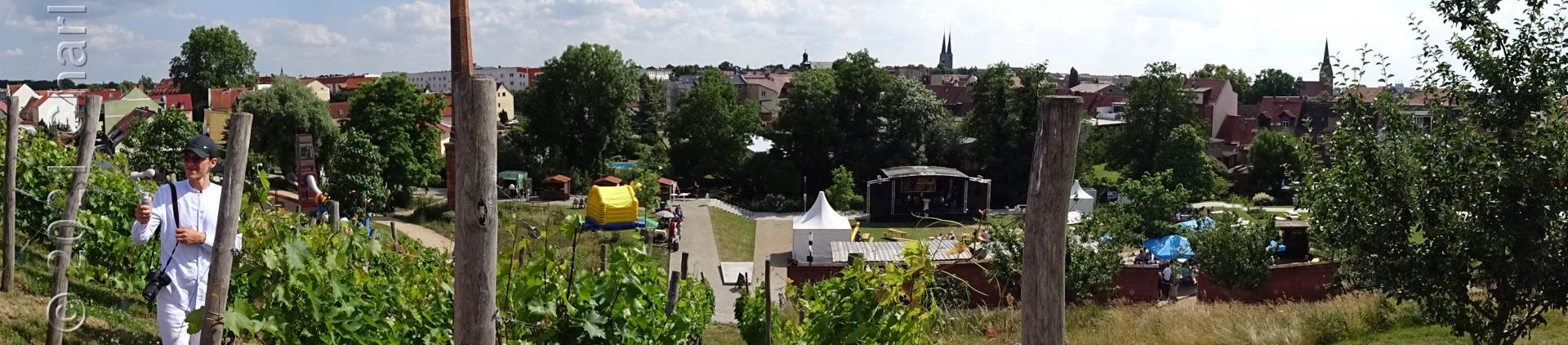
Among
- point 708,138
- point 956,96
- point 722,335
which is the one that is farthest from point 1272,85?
point 722,335

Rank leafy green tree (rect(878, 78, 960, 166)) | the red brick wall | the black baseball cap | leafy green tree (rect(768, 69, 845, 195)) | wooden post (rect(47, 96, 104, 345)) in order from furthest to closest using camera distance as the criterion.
→ leafy green tree (rect(768, 69, 845, 195)), leafy green tree (rect(878, 78, 960, 166)), the red brick wall, wooden post (rect(47, 96, 104, 345)), the black baseball cap

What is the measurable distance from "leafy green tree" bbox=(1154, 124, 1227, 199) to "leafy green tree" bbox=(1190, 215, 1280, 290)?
28381mm

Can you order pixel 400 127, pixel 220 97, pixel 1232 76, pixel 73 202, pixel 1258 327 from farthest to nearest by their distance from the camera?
pixel 1232 76
pixel 220 97
pixel 400 127
pixel 1258 327
pixel 73 202

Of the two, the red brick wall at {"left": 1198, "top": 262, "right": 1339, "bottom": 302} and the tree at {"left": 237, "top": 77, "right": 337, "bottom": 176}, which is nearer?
the red brick wall at {"left": 1198, "top": 262, "right": 1339, "bottom": 302}

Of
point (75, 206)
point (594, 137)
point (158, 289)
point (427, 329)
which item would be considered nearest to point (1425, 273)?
point (427, 329)

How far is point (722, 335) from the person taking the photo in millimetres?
15820

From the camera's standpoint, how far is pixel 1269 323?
1223 cm

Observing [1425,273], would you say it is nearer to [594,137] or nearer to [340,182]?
[340,182]

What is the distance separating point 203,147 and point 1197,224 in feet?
70.9

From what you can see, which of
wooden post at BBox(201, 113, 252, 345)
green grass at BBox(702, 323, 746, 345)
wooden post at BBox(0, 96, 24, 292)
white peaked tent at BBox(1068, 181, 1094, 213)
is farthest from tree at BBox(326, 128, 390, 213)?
wooden post at BBox(201, 113, 252, 345)

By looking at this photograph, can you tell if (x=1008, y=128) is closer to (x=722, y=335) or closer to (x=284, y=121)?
(x=284, y=121)

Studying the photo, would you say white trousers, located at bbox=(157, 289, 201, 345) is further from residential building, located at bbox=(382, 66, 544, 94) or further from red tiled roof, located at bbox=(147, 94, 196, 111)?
residential building, located at bbox=(382, 66, 544, 94)

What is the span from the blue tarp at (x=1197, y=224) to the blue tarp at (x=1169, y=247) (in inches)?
14.7

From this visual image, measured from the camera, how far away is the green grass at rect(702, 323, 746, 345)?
1477 cm
